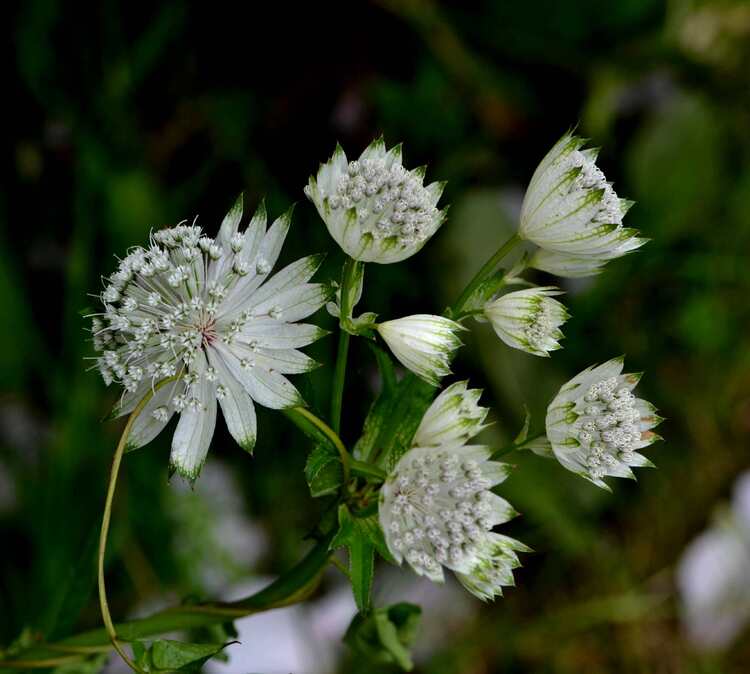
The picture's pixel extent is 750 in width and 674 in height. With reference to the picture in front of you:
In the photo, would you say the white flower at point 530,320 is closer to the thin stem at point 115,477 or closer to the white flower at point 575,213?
the white flower at point 575,213

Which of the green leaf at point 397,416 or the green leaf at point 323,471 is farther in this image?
the green leaf at point 397,416

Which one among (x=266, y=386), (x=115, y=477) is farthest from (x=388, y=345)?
(x=115, y=477)

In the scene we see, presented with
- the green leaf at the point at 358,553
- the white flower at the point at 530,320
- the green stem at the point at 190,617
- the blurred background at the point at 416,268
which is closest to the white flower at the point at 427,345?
the white flower at the point at 530,320

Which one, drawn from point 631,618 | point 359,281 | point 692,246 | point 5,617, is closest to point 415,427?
point 359,281

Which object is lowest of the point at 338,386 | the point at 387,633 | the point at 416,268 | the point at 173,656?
the point at 416,268

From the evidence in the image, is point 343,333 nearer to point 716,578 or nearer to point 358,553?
point 358,553

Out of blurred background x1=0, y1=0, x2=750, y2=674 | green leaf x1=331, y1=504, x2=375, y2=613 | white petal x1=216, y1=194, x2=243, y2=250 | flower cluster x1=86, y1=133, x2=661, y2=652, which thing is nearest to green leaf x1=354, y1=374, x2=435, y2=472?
flower cluster x1=86, y1=133, x2=661, y2=652

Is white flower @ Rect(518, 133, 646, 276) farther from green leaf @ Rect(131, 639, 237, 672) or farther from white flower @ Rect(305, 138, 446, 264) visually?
green leaf @ Rect(131, 639, 237, 672)
